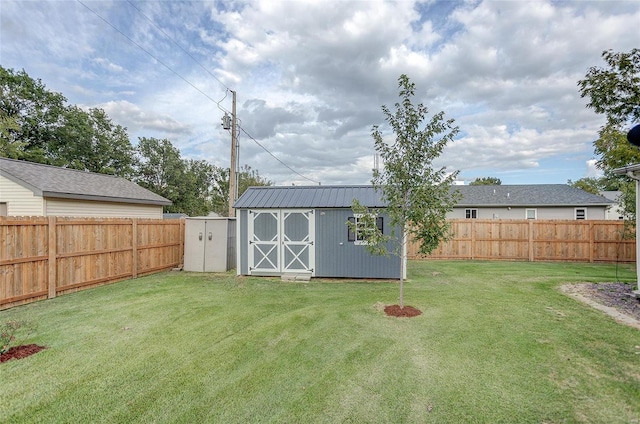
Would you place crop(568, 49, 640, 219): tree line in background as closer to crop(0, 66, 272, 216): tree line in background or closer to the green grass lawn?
the green grass lawn

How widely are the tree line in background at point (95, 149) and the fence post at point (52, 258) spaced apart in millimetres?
14826

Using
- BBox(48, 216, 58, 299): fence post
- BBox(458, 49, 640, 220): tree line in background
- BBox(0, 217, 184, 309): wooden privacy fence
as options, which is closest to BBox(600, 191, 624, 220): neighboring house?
BBox(458, 49, 640, 220): tree line in background

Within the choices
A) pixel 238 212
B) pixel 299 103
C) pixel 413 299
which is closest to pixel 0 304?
pixel 238 212

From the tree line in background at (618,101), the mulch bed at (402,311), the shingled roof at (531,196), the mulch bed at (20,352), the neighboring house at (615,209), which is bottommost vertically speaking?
the mulch bed at (402,311)

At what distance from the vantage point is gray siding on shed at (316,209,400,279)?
28.2 ft

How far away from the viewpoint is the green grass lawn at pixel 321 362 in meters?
2.65

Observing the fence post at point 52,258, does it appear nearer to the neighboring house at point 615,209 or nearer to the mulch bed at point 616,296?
the mulch bed at point 616,296

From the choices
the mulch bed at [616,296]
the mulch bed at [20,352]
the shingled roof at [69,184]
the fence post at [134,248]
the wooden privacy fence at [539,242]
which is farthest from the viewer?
the wooden privacy fence at [539,242]

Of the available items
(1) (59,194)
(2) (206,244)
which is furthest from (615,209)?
(1) (59,194)

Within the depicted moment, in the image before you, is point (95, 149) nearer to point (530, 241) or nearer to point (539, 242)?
point (530, 241)

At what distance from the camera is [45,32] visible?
30.0ft

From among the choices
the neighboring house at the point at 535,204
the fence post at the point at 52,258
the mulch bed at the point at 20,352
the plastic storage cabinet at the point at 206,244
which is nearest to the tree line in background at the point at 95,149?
the plastic storage cabinet at the point at 206,244

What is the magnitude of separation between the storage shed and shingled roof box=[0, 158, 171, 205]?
19.3 feet

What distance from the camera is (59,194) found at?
30.5 feet
